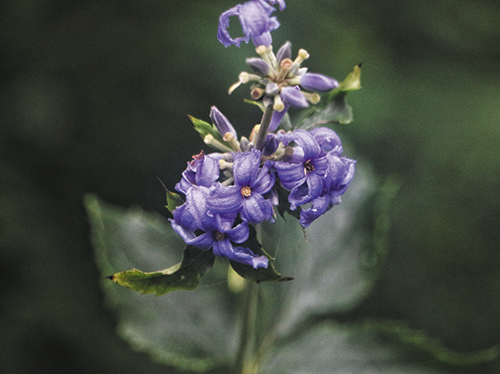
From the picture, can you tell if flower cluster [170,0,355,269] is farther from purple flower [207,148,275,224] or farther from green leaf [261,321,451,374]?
green leaf [261,321,451,374]

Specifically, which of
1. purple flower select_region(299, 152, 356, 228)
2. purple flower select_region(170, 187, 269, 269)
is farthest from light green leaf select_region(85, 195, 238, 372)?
purple flower select_region(299, 152, 356, 228)

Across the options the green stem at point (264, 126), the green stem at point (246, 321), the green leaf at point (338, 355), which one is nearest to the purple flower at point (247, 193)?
the green stem at point (264, 126)

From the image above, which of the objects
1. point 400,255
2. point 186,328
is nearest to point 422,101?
point 400,255

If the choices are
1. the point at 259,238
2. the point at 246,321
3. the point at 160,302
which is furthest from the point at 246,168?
the point at 160,302

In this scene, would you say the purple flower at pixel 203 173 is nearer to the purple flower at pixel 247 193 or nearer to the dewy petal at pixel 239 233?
the purple flower at pixel 247 193

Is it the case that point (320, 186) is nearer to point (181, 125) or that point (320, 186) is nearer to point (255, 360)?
point (255, 360)

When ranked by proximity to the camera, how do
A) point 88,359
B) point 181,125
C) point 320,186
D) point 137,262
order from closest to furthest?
1. point 320,186
2. point 137,262
3. point 88,359
4. point 181,125

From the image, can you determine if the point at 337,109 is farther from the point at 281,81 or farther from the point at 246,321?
the point at 246,321
